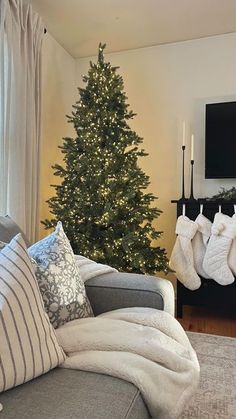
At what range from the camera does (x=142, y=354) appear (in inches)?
36.8

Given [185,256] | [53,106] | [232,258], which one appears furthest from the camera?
[53,106]

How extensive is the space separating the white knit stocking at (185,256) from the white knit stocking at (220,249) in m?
0.13

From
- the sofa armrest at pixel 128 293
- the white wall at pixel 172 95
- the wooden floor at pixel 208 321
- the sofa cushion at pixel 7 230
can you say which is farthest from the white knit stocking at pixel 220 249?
the sofa cushion at pixel 7 230

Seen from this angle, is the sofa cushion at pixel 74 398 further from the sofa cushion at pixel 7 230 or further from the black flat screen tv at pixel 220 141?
the black flat screen tv at pixel 220 141

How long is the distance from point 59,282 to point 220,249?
169 centimetres

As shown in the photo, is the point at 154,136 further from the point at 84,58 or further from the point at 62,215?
the point at 62,215

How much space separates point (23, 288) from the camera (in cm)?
91

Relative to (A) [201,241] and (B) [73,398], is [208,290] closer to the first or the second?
(A) [201,241]

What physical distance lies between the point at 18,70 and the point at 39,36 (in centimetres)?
48

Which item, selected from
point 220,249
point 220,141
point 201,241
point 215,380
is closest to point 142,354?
point 215,380

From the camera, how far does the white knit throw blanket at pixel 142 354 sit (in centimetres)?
88

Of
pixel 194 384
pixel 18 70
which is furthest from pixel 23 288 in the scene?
pixel 18 70

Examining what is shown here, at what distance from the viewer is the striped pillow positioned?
2.62 feet

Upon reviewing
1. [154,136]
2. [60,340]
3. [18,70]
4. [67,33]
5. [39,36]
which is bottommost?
[60,340]
